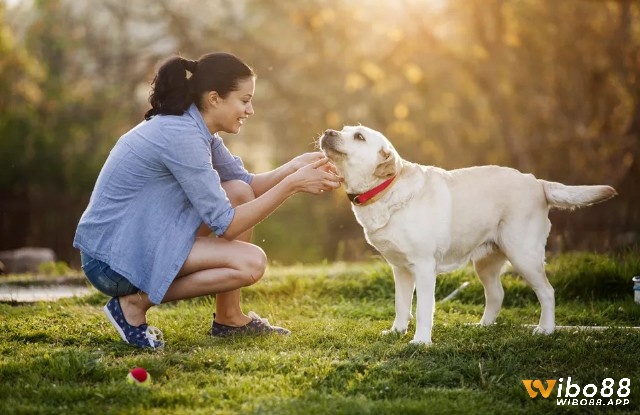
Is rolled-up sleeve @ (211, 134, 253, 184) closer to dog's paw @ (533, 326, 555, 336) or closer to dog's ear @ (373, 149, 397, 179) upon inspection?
dog's ear @ (373, 149, 397, 179)

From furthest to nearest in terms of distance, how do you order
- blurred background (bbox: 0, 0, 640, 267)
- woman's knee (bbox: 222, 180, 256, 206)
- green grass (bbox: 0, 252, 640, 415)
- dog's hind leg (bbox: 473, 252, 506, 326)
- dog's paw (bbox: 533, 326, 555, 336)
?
1. blurred background (bbox: 0, 0, 640, 267)
2. dog's hind leg (bbox: 473, 252, 506, 326)
3. woman's knee (bbox: 222, 180, 256, 206)
4. dog's paw (bbox: 533, 326, 555, 336)
5. green grass (bbox: 0, 252, 640, 415)

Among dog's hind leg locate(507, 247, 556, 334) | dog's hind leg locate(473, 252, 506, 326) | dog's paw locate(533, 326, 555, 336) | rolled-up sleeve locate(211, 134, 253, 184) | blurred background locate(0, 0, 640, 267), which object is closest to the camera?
dog's paw locate(533, 326, 555, 336)

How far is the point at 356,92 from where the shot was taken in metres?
14.2

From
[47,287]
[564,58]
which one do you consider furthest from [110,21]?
[47,287]

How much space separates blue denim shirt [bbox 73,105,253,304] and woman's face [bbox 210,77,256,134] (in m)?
0.14

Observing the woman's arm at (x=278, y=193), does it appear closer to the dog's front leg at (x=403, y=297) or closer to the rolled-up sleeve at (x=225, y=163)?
the rolled-up sleeve at (x=225, y=163)

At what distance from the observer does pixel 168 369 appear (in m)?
3.67

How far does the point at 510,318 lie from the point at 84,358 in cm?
273

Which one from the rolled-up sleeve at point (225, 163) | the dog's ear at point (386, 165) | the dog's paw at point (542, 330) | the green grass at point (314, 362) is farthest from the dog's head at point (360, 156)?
the dog's paw at point (542, 330)

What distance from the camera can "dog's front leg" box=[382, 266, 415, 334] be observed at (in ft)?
15.2

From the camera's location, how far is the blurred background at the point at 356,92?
1166 centimetres

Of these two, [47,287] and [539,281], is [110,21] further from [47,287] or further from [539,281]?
[539,281]

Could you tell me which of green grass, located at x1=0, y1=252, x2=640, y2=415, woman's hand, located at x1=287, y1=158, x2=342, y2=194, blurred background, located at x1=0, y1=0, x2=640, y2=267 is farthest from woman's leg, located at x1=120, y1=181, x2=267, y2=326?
blurred background, located at x1=0, y1=0, x2=640, y2=267

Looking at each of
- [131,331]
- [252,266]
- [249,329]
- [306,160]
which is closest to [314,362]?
[252,266]
